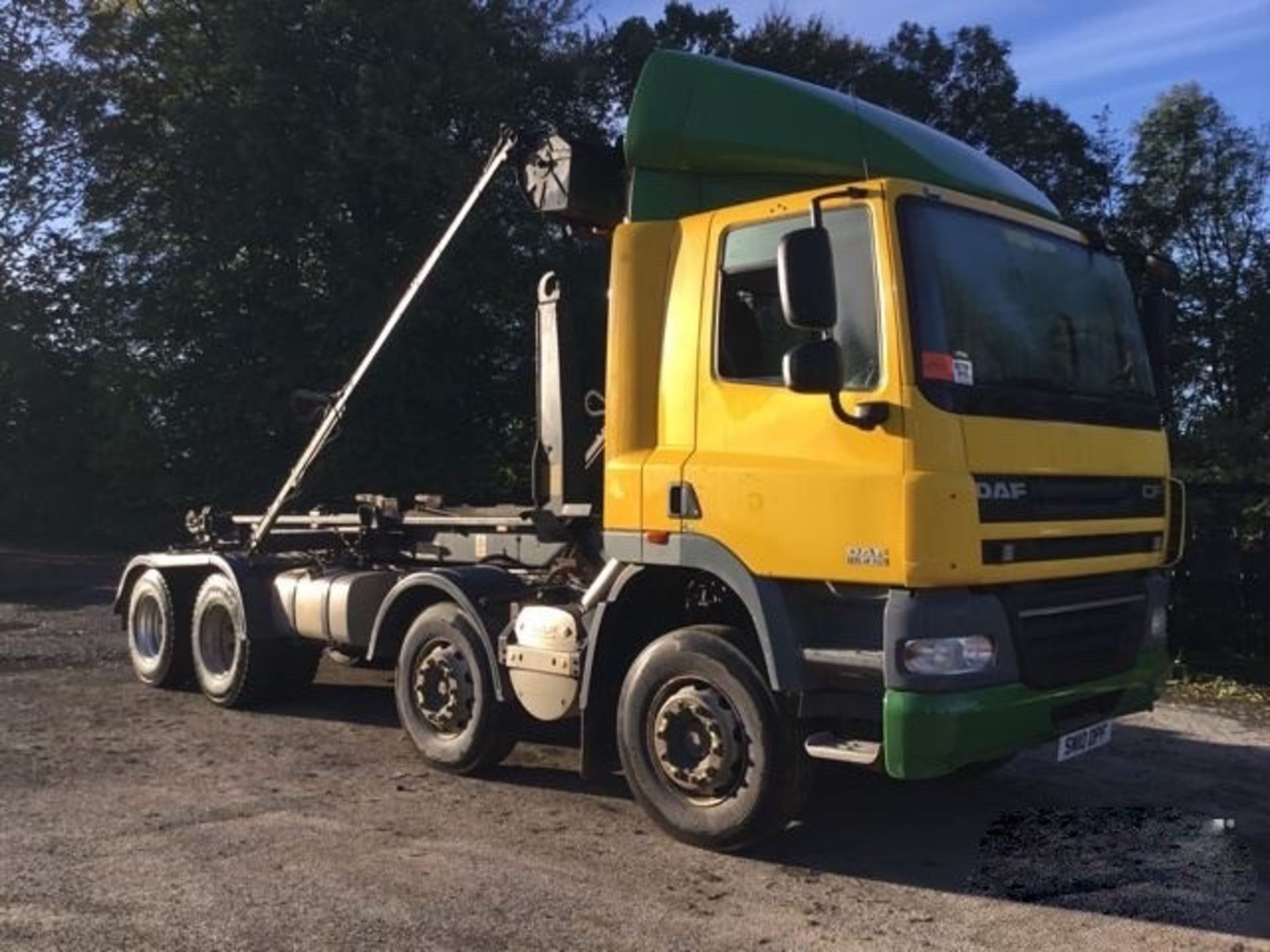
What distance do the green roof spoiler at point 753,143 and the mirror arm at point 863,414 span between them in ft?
4.31

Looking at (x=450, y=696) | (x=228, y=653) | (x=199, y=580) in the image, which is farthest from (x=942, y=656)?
(x=199, y=580)

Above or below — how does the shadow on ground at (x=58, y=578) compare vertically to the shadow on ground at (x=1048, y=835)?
above

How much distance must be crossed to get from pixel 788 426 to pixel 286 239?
61.6ft

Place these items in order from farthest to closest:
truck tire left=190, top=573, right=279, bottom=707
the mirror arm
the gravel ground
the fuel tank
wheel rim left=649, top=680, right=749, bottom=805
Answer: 1. truck tire left=190, top=573, right=279, bottom=707
2. the fuel tank
3. wheel rim left=649, top=680, right=749, bottom=805
4. the mirror arm
5. the gravel ground

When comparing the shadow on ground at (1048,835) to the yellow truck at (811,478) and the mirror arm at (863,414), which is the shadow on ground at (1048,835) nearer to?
the yellow truck at (811,478)

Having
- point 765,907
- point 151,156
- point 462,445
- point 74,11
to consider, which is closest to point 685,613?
point 765,907

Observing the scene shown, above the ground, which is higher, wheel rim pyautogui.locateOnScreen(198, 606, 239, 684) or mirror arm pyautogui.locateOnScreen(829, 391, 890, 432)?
mirror arm pyautogui.locateOnScreen(829, 391, 890, 432)

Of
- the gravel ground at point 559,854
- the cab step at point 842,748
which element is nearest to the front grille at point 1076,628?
the cab step at point 842,748

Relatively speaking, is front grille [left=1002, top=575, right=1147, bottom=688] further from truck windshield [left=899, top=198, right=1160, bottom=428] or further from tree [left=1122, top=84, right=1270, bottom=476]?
tree [left=1122, top=84, right=1270, bottom=476]

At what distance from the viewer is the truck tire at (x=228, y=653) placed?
934 cm

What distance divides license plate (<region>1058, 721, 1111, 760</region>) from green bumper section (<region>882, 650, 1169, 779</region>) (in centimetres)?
8

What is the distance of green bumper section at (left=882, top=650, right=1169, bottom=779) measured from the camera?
16.6ft

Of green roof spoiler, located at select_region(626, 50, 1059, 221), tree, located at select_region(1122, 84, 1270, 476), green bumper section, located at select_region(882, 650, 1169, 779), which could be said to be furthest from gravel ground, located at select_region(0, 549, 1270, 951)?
tree, located at select_region(1122, 84, 1270, 476)

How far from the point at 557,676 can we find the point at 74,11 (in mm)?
23528
